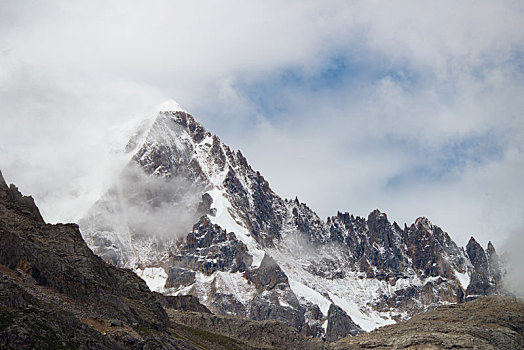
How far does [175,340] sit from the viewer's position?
6850 inches

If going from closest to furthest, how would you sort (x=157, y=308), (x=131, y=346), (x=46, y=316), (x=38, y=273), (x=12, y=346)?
(x=12, y=346) < (x=46, y=316) < (x=131, y=346) < (x=38, y=273) < (x=157, y=308)

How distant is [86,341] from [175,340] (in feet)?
168

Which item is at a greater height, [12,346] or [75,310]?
[75,310]

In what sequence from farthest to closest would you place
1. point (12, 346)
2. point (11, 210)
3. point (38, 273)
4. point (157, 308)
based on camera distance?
point (157, 308)
point (11, 210)
point (38, 273)
point (12, 346)

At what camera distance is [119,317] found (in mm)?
161750

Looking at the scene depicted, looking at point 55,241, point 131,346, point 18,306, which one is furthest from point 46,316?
point 55,241

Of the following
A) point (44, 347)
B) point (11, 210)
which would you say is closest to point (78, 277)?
point (11, 210)

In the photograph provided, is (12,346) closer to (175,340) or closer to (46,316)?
(46,316)

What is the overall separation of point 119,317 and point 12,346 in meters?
53.7

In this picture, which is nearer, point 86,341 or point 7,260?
point 86,341

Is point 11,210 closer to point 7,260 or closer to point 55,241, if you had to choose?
point 55,241

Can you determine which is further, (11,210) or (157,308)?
(157,308)

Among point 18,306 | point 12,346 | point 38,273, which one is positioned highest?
point 38,273

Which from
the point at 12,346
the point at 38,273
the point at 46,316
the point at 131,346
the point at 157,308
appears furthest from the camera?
the point at 157,308
